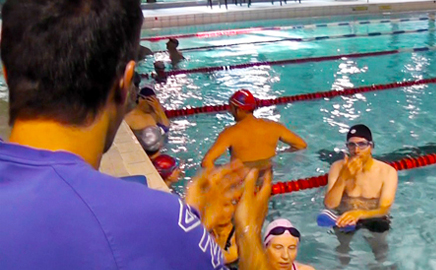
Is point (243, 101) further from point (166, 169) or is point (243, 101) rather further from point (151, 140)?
point (166, 169)

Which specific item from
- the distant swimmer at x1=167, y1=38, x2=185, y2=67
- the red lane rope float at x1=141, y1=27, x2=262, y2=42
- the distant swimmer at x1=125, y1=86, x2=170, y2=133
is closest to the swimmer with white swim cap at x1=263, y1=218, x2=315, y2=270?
the distant swimmer at x1=125, y1=86, x2=170, y2=133

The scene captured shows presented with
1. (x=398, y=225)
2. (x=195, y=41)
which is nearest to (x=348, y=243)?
(x=398, y=225)

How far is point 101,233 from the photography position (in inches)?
27.0

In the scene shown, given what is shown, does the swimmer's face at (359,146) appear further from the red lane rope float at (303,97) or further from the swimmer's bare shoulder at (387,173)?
the red lane rope float at (303,97)

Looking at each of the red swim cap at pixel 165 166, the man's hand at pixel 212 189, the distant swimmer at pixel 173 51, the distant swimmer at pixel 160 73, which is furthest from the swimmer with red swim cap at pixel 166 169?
the distant swimmer at pixel 173 51

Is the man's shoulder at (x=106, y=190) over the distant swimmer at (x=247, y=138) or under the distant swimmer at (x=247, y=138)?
over

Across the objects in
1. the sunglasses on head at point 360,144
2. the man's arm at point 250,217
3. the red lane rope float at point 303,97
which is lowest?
the red lane rope float at point 303,97

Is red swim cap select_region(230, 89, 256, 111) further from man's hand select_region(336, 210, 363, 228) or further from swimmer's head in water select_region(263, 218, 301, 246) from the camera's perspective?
swimmer's head in water select_region(263, 218, 301, 246)

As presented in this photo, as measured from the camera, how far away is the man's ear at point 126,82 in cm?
80

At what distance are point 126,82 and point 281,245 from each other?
6.12ft

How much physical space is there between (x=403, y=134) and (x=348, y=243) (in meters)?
2.39

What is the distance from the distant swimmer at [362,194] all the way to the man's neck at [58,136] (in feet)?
8.75

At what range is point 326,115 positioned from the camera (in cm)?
607

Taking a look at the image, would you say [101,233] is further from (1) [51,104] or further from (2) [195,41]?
(2) [195,41]
